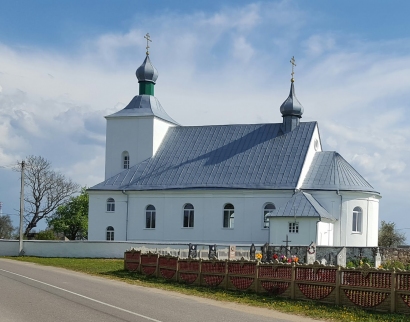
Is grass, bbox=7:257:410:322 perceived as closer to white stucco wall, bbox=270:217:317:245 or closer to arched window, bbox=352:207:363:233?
white stucco wall, bbox=270:217:317:245

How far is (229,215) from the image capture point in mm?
45062

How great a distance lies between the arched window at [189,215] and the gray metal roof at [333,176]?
26.6 feet

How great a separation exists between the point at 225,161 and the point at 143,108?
878cm

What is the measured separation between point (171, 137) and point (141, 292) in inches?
1242

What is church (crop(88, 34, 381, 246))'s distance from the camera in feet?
140

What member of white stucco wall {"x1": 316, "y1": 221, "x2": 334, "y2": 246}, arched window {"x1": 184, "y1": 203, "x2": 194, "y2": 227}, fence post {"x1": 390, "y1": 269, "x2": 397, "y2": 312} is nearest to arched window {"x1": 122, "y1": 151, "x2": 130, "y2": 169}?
arched window {"x1": 184, "y1": 203, "x2": 194, "y2": 227}

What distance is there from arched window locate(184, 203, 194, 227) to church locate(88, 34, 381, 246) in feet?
0.23

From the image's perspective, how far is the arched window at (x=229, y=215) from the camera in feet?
147

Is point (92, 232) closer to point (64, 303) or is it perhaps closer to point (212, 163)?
point (212, 163)

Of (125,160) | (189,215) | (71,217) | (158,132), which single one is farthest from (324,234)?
(71,217)

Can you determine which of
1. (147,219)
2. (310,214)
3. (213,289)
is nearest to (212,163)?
(147,219)

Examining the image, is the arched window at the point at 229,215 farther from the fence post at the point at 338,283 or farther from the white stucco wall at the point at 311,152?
the fence post at the point at 338,283

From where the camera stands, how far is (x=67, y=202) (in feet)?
249

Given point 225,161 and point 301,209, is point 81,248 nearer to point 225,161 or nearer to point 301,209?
point 225,161
